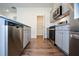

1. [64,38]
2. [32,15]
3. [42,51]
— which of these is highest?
[32,15]

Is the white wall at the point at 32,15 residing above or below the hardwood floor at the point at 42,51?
above

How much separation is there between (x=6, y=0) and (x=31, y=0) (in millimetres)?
183

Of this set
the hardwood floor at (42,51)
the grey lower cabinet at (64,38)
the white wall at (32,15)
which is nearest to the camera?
the grey lower cabinet at (64,38)

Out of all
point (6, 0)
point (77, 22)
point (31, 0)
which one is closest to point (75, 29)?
point (77, 22)

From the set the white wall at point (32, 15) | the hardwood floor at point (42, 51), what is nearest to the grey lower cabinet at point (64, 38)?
the hardwood floor at point (42, 51)

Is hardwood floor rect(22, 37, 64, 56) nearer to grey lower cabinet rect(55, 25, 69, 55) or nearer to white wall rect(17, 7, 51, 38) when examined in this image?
grey lower cabinet rect(55, 25, 69, 55)

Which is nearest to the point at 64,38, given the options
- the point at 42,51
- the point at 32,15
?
the point at 42,51

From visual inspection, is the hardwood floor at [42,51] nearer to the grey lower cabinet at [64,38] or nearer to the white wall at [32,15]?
the grey lower cabinet at [64,38]

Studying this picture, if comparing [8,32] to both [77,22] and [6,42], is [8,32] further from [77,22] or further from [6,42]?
[77,22]

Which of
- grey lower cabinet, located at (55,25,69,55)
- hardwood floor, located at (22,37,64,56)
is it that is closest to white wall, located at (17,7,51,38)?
hardwood floor, located at (22,37,64,56)

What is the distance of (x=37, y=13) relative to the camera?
8.64 meters

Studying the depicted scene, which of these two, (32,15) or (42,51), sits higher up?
(32,15)

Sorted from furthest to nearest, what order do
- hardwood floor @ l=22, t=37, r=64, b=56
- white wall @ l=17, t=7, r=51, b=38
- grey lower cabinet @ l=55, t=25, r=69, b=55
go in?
white wall @ l=17, t=7, r=51, b=38
hardwood floor @ l=22, t=37, r=64, b=56
grey lower cabinet @ l=55, t=25, r=69, b=55

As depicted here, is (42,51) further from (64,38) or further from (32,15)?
(32,15)
